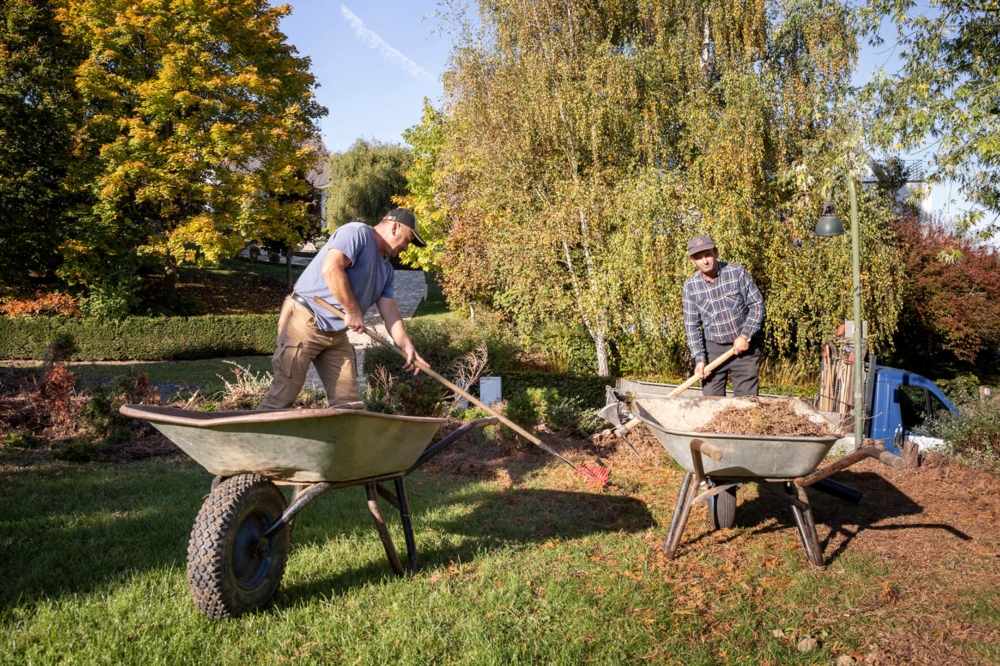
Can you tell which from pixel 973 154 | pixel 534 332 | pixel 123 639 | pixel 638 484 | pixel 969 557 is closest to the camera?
pixel 123 639

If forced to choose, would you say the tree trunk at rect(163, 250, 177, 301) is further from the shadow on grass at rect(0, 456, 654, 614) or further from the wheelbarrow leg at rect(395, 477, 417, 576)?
the wheelbarrow leg at rect(395, 477, 417, 576)

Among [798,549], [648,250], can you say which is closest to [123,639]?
[798,549]

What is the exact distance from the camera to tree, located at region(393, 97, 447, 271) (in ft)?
68.3

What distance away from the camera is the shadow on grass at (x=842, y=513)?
417 centimetres

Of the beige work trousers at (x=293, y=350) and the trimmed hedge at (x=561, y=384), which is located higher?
the beige work trousers at (x=293, y=350)

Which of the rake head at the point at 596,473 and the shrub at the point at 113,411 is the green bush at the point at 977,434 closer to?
the rake head at the point at 596,473

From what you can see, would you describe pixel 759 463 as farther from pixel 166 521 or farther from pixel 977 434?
pixel 977 434

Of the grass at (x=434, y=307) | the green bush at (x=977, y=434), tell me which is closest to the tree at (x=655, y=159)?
the green bush at (x=977, y=434)

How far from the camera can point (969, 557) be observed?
382cm

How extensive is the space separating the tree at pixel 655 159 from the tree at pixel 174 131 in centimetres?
769

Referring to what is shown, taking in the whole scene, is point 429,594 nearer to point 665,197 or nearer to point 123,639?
point 123,639

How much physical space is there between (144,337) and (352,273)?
15.1 meters

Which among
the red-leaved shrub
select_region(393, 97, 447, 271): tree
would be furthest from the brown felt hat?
the red-leaved shrub

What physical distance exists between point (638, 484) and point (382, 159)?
2951 cm
